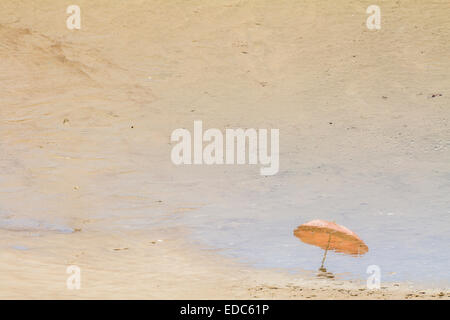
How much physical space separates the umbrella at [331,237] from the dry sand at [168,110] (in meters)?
0.38

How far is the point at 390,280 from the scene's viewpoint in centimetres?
676

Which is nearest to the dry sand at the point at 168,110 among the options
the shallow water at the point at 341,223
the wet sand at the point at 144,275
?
the wet sand at the point at 144,275

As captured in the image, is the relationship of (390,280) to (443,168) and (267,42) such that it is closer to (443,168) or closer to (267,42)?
(443,168)

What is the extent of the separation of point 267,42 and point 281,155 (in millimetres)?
3847

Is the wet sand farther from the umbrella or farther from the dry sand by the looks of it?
the umbrella

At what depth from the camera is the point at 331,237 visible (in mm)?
6891

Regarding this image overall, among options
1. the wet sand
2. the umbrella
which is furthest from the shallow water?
the wet sand

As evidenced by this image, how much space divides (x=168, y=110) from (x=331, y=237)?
5464 mm

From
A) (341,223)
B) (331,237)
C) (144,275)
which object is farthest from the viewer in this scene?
(341,223)

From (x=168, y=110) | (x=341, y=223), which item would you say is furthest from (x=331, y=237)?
(x=168, y=110)

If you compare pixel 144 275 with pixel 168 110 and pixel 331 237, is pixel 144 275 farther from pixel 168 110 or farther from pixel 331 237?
pixel 168 110

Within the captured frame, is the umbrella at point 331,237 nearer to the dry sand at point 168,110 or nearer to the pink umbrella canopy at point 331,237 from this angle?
the pink umbrella canopy at point 331,237

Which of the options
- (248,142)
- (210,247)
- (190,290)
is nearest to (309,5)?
(248,142)

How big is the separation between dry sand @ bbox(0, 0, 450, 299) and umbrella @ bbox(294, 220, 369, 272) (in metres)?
0.38
